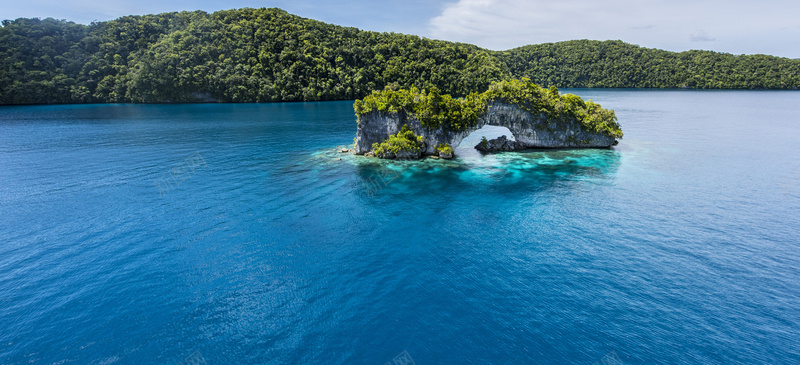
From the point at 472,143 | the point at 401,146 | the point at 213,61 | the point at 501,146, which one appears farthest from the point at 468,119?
the point at 213,61

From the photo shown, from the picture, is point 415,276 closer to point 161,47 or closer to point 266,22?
point 161,47

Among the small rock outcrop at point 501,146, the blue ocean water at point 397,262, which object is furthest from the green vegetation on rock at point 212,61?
the small rock outcrop at point 501,146

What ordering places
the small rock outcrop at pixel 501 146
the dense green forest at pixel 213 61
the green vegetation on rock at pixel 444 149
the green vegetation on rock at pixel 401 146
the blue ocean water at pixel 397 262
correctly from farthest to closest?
1. the dense green forest at pixel 213 61
2. the small rock outcrop at pixel 501 146
3. the green vegetation on rock at pixel 444 149
4. the green vegetation on rock at pixel 401 146
5. the blue ocean water at pixel 397 262

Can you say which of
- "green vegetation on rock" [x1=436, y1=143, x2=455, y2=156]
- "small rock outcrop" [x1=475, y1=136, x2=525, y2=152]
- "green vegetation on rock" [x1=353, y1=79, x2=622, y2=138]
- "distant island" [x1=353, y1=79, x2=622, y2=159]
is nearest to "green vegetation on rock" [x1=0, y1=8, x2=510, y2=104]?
"small rock outcrop" [x1=475, y1=136, x2=525, y2=152]

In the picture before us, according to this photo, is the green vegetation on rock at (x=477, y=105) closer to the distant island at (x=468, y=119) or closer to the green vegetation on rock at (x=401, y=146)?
the distant island at (x=468, y=119)

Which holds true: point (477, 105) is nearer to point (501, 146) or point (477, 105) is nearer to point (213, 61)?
point (501, 146)

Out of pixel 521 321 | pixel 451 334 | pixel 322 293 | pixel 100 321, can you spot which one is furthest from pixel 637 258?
pixel 100 321

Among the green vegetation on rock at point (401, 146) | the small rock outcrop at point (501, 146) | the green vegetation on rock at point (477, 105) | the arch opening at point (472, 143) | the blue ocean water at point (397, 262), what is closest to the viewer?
the blue ocean water at point (397, 262)

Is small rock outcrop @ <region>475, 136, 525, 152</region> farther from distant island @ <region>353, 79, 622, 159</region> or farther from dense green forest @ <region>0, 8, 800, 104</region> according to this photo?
dense green forest @ <region>0, 8, 800, 104</region>

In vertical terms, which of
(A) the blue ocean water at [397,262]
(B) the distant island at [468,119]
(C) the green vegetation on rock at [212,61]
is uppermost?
(C) the green vegetation on rock at [212,61]
